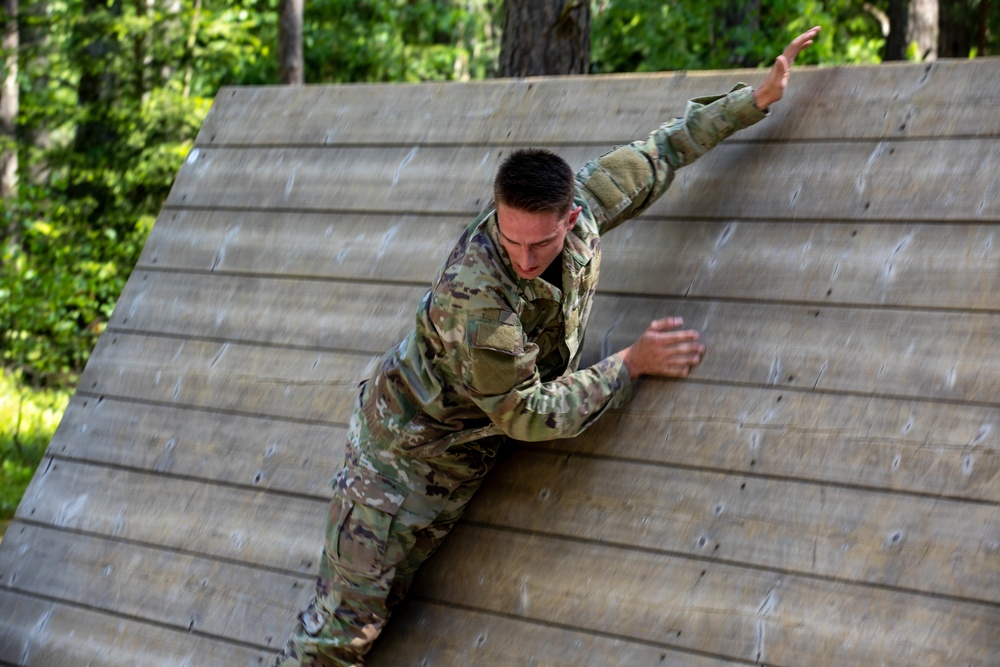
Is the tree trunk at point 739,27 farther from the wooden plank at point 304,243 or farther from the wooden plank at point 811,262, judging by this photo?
the wooden plank at point 811,262

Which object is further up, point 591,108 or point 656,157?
point 656,157

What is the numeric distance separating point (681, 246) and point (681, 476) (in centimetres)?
71

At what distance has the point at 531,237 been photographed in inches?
91.0

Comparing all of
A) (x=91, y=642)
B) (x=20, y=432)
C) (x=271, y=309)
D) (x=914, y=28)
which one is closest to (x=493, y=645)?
(x=91, y=642)

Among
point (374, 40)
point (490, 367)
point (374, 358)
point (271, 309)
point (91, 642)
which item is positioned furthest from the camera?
point (374, 40)

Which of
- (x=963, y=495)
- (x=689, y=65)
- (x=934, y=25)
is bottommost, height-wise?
(x=689, y=65)

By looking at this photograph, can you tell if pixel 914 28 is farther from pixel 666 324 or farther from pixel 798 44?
pixel 666 324

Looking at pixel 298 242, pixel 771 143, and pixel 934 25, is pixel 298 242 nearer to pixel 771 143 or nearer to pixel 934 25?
pixel 771 143

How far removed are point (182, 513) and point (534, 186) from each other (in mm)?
1708

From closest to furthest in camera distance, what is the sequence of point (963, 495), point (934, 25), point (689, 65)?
point (963, 495), point (934, 25), point (689, 65)

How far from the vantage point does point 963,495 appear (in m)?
2.45

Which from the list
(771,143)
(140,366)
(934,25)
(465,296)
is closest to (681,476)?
(465,296)

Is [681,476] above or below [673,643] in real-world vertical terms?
above

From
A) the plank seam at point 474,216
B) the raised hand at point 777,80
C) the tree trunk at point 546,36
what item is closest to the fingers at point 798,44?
the raised hand at point 777,80
